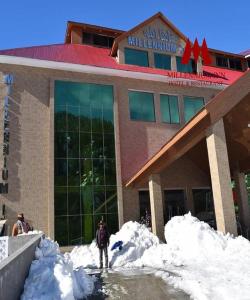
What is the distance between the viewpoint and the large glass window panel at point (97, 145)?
18.8 m

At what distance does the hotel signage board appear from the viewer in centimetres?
2250

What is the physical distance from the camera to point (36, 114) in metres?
18.1

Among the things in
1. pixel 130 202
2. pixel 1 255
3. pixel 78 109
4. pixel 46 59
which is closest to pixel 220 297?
pixel 1 255

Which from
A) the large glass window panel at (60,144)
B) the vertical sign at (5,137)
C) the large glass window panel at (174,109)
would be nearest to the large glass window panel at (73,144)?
the large glass window panel at (60,144)

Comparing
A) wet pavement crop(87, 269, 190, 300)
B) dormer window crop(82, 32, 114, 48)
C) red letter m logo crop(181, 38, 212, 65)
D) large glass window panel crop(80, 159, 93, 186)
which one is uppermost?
dormer window crop(82, 32, 114, 48)

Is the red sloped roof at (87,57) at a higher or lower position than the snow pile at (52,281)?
higher

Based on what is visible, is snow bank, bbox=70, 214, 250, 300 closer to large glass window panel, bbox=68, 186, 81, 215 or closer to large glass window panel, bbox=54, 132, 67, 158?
large glass window panel, bbox=68, 186, 81, 215

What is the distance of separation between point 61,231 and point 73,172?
10.9 ft

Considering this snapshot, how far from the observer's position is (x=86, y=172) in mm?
18203

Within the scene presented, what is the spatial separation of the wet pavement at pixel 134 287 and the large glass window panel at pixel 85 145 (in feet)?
29.2

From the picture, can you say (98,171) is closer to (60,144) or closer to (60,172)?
(60,172)

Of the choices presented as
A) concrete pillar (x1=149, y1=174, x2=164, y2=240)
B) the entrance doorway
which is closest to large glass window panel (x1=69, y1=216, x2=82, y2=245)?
concrete pillar (x1=149, y1=174, x2=164, y2=240)

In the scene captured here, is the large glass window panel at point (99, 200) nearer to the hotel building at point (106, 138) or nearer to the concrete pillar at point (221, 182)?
the hotel building at point (106, 138)

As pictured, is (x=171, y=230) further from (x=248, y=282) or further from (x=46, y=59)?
(x=46, y=59)
